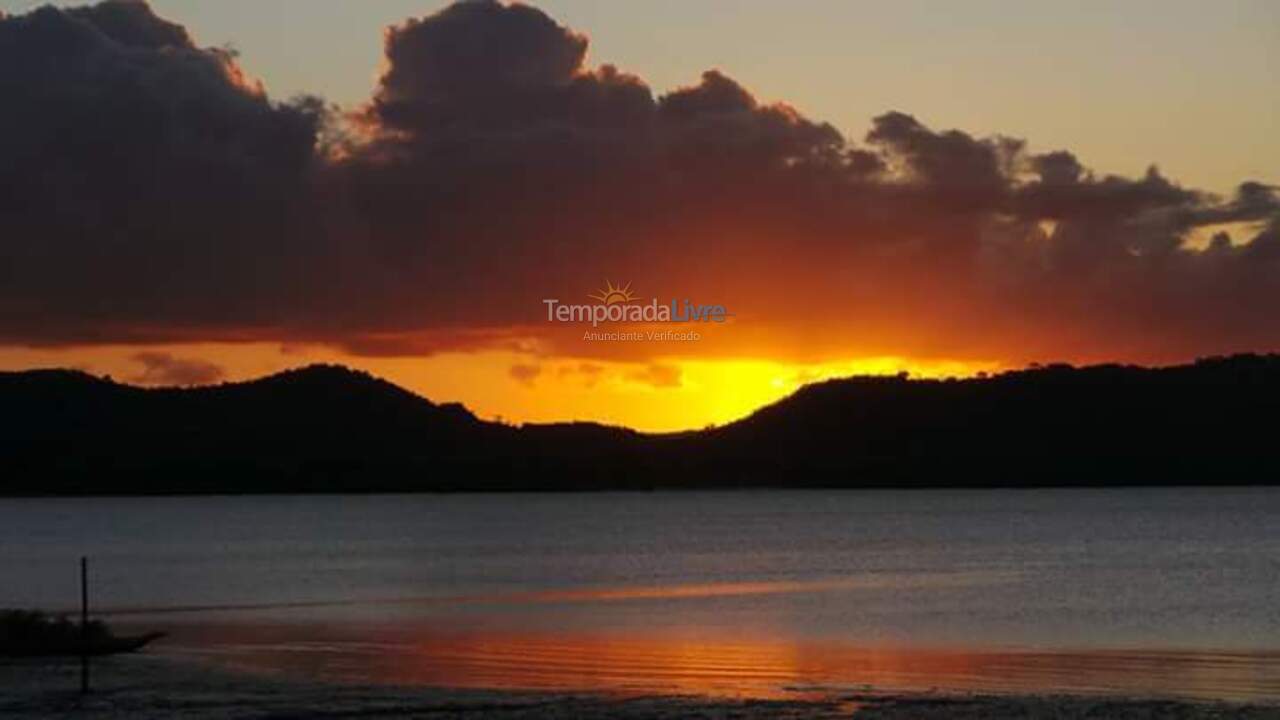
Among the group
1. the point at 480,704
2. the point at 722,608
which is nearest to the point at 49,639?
the point at 480,704

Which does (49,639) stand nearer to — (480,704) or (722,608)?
(480,704)

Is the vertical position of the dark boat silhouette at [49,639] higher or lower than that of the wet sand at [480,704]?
higher

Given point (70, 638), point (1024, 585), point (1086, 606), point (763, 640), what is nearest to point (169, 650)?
point (70, 638)

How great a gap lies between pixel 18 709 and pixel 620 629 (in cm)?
3115

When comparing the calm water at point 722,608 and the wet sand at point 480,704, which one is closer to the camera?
the wet sand at point 480,704

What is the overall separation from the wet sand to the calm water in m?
3.21

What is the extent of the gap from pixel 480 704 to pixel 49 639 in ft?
54.0

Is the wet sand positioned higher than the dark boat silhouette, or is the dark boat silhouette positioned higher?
the dark boat silhouette

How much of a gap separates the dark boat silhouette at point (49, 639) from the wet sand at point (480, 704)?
214 inches

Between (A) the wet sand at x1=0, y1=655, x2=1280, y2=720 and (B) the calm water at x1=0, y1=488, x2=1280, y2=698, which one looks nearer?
(A) the wet sand at x1=0, y1=655, x2=1280, y2=720

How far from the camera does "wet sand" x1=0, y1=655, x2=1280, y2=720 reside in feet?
123

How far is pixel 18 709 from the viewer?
126 feet

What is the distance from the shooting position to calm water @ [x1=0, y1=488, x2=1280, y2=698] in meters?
49.7

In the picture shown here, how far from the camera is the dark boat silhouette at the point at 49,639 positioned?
4978 centimetres
